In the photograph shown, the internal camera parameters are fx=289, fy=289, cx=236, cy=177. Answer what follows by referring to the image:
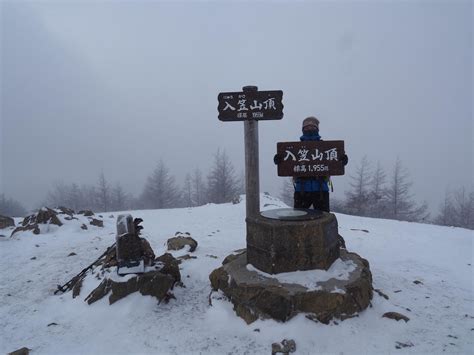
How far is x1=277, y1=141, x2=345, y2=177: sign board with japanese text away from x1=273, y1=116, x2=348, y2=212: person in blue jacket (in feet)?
1.24

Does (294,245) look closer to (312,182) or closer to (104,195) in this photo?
(312,182)

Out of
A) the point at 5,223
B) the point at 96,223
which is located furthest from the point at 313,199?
the point at 5,223

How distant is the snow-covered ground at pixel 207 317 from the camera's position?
3.45 meters

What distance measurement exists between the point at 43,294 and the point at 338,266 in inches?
196

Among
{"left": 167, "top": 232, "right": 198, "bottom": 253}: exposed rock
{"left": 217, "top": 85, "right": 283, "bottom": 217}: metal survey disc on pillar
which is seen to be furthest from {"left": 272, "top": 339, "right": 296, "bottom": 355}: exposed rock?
{"left": 167, "top": 232, "right": 198, "bottom": 253}: exposed rock

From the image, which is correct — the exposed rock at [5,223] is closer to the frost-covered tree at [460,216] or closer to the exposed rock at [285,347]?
the exposed rock at [285,347]

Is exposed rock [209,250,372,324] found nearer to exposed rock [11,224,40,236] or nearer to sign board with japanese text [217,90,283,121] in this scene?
sign board with japanese text [217,90,283,121]

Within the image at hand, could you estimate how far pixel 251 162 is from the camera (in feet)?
19.0

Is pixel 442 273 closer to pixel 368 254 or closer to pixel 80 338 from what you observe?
pixel 368 254

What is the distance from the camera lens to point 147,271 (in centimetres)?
447

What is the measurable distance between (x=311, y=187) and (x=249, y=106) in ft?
6.55

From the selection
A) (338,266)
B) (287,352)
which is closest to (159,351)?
(287,352)

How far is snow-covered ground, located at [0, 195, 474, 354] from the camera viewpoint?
3445mm

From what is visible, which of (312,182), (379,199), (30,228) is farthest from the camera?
(379,199)
